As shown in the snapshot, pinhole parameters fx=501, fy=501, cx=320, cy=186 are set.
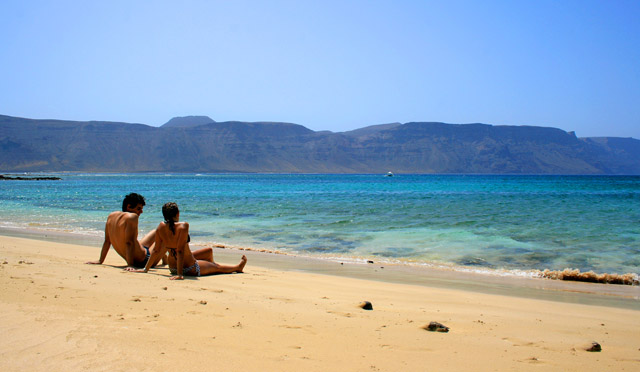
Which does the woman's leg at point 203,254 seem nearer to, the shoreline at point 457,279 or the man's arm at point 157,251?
the man's arm at point 157,251

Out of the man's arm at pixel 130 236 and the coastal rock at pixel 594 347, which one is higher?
the man's arm at pixel 130 236

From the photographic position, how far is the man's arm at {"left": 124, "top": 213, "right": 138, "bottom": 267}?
23.6 feet

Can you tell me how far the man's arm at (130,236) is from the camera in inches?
283

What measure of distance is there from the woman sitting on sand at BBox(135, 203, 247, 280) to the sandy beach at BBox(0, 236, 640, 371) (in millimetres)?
366

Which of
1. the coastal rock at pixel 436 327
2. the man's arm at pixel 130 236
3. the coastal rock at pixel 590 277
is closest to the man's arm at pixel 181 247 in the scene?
the man's arm at pixel 130 236

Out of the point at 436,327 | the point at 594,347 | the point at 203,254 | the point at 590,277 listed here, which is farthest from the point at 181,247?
the point at 590,277

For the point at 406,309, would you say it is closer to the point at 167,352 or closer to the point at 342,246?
the point at 167,352

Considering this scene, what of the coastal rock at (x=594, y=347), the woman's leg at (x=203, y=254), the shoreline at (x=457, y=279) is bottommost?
the shoreline at (x=457, y=279)

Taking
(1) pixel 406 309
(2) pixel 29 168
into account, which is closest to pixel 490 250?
(1) pixel 406 309

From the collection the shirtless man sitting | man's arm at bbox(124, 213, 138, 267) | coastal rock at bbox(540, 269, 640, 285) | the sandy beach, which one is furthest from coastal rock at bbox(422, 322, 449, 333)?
coastal rock at bbox(540, 269, 640, 285)

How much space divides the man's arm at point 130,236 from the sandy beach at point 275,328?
701mm

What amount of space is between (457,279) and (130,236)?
17.4ft

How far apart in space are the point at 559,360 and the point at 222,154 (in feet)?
632

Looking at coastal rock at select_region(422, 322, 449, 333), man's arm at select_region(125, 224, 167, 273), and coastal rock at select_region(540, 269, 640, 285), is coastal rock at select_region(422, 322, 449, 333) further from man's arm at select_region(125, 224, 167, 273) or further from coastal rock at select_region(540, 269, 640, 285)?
coastal rock at select_region(540, 269, 640, 285)
